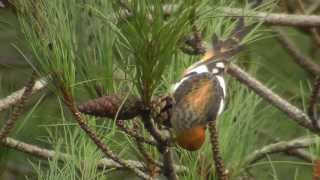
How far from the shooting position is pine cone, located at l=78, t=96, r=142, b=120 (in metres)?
0.84

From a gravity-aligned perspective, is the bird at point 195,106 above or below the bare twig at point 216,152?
above

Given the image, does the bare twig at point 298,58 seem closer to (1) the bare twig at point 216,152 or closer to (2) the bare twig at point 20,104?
(2) the bare twig at point 20,104

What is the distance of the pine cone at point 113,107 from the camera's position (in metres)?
0.84

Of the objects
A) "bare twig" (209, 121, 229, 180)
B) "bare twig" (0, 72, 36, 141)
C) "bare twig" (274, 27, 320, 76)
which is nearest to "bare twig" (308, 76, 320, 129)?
"bare twig" (209, 121, 229, 180)

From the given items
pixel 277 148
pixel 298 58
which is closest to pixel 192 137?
pixel 277 148

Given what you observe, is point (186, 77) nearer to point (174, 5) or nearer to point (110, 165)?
point (174, 5)

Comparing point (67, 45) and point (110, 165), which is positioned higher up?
point (67, 45)


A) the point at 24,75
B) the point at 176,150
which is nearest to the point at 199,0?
the point at 176,150

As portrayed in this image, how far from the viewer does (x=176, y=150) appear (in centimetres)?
112

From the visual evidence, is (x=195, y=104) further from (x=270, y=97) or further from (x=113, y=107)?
(x=270, y=97)

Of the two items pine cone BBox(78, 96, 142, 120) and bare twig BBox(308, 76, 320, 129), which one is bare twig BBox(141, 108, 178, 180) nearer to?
pine cone BBox(78, 96, 142, 120)

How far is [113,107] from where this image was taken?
0.84 meters

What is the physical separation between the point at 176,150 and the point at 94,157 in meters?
0.10

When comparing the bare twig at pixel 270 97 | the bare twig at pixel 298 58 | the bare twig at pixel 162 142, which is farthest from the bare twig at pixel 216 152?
the bare twig at pixel 298 58
